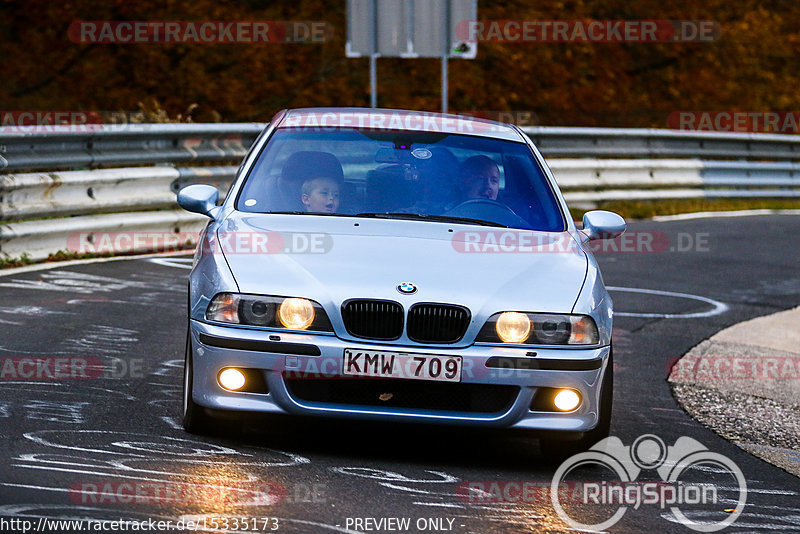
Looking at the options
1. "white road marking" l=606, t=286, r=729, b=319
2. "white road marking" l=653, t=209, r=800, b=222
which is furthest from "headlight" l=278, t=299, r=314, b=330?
"white road marking" l=653, t=209, r=800, b=222

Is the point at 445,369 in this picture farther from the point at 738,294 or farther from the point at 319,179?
the point at 738,294

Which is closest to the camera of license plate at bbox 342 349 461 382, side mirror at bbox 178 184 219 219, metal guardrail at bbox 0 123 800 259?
license plate at bbox 342 349 461 382

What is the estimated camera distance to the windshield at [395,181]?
274 inches

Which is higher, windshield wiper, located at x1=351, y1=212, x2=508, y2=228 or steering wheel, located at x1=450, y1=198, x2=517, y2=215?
steering wheel, located at x1=450, y1=198, x2=517, y2=215

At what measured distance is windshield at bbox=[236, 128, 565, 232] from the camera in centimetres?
696

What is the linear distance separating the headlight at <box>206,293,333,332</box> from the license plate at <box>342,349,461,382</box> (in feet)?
0.54

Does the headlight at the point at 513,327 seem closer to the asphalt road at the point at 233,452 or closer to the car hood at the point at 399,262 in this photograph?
the car hood at the point at 399,262

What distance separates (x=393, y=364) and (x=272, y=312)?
1.79ft

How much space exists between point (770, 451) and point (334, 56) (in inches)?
793

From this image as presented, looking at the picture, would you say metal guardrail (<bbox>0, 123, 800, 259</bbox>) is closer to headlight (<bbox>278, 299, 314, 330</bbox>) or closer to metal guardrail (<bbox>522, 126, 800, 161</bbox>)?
metal guardrail (<bbox>522, 126, 800, 161</bbox>)

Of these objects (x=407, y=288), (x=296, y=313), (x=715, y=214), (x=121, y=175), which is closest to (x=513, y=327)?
(x=407, y=288)

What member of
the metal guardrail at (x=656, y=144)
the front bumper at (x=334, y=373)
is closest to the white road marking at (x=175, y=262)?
the metal guardrail at (x=656, y=144)

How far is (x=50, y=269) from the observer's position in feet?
38.4

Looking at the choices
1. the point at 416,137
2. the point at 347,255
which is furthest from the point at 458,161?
the point at 347,255
